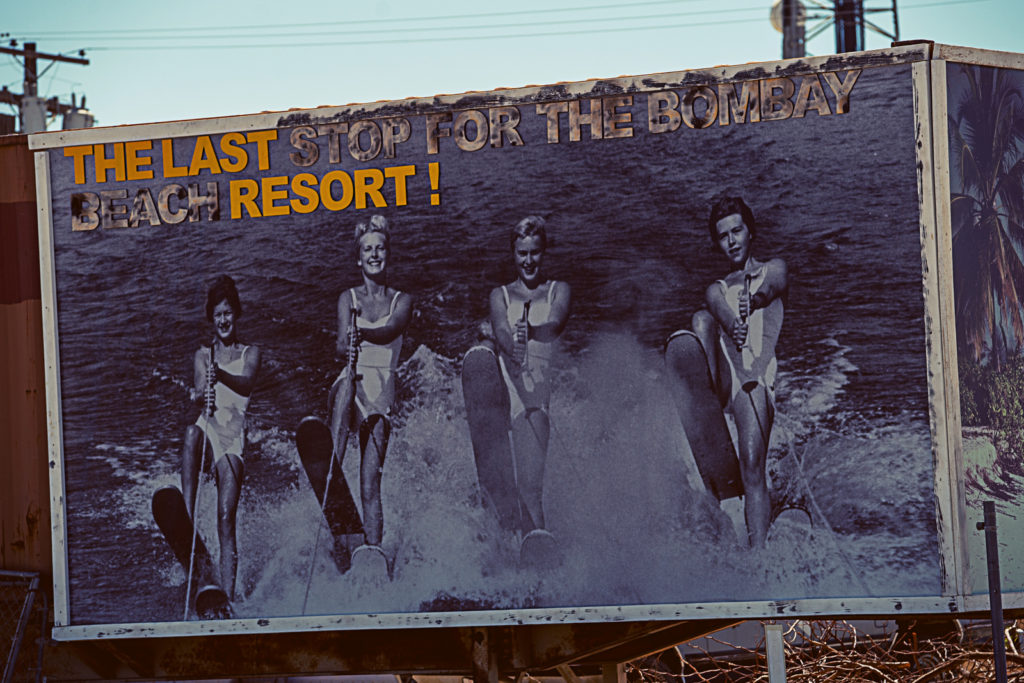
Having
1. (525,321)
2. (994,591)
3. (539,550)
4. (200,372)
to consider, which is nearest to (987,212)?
(994,591)

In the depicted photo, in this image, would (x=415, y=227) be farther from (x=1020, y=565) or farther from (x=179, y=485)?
(x=1020, y=565)

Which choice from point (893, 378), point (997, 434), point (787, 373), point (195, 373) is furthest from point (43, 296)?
point (997, 434)

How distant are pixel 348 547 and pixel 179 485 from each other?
1.15 meters

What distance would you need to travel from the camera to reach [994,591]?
19.6ft

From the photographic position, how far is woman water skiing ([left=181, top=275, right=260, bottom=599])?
709cm

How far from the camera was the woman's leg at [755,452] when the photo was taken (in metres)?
6.61

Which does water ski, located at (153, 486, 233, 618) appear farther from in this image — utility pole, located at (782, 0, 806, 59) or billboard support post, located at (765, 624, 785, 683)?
utility pole, located at (782, 0, 806, 59)

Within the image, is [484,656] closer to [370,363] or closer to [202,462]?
[370,363]

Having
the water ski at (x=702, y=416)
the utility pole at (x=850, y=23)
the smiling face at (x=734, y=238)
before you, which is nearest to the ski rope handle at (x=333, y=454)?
the water ski at (x=702, y=416)

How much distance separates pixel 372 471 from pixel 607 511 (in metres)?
1.43

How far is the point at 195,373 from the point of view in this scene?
7168 millimetres

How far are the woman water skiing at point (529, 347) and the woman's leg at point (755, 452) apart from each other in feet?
3.71

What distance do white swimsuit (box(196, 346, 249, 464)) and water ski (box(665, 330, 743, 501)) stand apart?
2.62 m

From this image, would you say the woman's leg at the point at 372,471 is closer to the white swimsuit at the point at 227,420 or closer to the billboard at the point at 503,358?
the billboard at the point at 503,358
